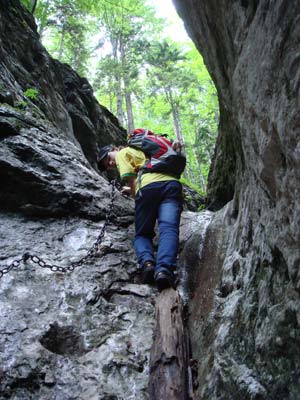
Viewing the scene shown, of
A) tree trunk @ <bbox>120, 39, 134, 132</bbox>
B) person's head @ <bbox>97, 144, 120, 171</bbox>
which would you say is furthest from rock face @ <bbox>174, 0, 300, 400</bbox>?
tree trunk @ <bbox>120, 39, 134, 132</bbox>

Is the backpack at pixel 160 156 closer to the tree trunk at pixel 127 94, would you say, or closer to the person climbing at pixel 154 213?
the person climbing at pixel 154 213

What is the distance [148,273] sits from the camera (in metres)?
4.68

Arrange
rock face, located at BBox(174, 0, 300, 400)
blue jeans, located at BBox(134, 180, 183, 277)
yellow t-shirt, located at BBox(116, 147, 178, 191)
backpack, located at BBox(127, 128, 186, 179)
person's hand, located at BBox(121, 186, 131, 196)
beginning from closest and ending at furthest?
rock face, located at BBox(174, 0, 300, 400), blue jeans, located at BBox(134, 180, 183, 277), backpack, located at BBox(127, 128, 186, 179), yellow t-shirt, located at BBox(116, 147, 178, 191), person's hand, located at BBox(121, 186, 131, 196)

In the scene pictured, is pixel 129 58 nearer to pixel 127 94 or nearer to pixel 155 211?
pixel 127 94

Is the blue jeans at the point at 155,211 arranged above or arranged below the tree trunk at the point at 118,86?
below

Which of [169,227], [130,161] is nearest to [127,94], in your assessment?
[130,161]

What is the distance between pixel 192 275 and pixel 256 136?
7.81 feet

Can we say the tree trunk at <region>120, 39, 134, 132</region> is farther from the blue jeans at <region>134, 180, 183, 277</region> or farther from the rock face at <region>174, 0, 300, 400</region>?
the rock face at <region>174, 0, 300, 400</region>

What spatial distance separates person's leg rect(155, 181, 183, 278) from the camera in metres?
4.53

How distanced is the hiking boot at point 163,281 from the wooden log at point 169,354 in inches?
8.7

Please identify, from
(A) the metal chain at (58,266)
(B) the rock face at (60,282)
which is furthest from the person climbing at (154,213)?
(A) the metal chain at (58,266)

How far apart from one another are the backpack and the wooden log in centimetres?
210

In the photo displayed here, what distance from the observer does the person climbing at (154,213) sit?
4.56 meters

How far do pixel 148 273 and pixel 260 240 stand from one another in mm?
1994
